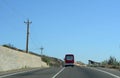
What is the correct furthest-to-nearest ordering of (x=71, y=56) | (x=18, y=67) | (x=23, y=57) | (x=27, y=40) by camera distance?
(x=71, y=56) → (x=27, y=40) → (x=23, y=57) → (x=18, y=67)

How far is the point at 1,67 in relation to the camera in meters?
45.0

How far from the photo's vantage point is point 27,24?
90.0 metres

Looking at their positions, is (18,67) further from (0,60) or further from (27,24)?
(27,24)

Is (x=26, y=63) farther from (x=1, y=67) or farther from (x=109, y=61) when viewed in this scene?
(x=109, y=61)

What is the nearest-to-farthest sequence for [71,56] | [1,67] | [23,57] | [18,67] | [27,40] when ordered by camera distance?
[1,67], [18,67], [23,57], [27,40], [71,56]

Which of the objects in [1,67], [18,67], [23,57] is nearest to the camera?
[1,67]

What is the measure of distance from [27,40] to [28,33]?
2134mm

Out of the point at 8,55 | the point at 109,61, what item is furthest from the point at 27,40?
the point at 8,55

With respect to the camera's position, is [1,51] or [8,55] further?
[8,55]

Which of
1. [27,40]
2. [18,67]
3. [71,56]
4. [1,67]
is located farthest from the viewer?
[71,56]

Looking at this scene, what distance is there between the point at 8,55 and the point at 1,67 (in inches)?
200

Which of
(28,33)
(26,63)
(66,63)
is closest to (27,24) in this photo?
(28,33)

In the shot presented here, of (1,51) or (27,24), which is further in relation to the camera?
(27,24)

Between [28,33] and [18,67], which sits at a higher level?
[28,33]
